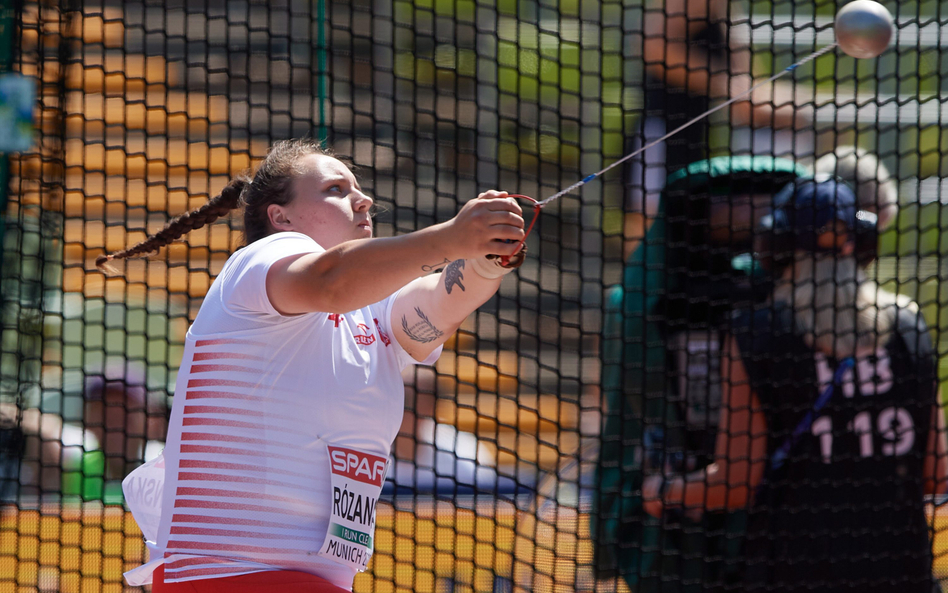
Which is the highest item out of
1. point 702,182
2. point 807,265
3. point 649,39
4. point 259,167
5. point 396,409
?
point 649,39

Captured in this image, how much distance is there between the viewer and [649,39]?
11.0 feet

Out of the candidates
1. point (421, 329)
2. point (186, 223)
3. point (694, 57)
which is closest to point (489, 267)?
point (421, 329)

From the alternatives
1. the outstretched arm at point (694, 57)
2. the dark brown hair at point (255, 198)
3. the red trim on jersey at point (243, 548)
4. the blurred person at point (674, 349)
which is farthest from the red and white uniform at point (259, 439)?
the outstretched arm at point (694, 57)

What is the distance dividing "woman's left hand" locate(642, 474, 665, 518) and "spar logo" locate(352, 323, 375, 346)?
4.23 feet

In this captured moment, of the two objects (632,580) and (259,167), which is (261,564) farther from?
(632,580)

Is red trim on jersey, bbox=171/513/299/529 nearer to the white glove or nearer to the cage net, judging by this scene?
the cage net

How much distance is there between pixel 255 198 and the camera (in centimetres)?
182

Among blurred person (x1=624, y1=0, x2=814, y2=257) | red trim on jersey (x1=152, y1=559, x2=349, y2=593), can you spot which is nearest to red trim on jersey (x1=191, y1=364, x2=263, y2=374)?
red trim on jersey (x1=152, y1=559, x2=349, y2=593)

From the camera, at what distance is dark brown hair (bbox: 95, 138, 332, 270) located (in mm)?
1776

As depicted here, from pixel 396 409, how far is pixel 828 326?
148cm

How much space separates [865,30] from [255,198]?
1.25 m

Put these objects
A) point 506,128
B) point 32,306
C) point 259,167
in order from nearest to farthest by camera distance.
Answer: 1. point 259,167
2. point 32,306
3. point 506,128

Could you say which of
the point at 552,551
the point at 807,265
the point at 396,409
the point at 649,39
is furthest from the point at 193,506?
the point at 649,39

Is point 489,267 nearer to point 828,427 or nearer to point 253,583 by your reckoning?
point 253,583
